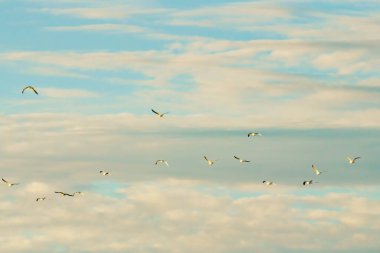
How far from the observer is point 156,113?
9994cm

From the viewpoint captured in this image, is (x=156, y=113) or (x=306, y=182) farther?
(x=306, y=182)

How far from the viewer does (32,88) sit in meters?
78.8

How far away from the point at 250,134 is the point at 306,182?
43747 mm

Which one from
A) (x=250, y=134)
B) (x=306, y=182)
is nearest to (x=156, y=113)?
(x=250, y=134)

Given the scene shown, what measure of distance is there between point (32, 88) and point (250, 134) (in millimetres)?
98711

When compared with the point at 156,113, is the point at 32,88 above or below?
below

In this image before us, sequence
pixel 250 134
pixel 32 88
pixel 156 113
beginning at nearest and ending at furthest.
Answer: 1. pixel 32 88
2. pixel 156 113
3. pixel 250 134

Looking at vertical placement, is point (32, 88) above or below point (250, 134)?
below

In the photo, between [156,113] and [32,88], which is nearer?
[32,88]

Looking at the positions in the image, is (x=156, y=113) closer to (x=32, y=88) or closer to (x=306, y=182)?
(x=32, y=88)

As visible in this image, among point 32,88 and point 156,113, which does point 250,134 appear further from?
point 32,88

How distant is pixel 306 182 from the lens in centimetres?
12912

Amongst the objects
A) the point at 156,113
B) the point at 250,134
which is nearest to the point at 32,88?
the point at 156,113

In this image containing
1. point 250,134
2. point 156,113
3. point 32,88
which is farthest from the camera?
point 250,134
